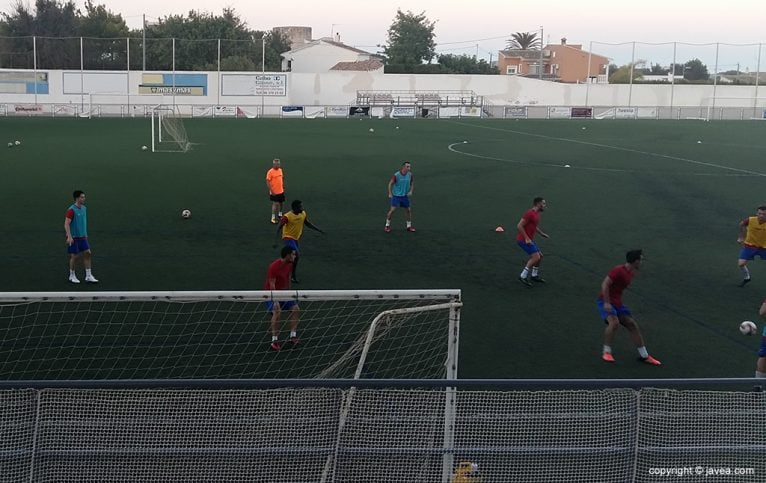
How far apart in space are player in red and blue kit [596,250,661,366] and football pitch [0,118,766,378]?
26 cm

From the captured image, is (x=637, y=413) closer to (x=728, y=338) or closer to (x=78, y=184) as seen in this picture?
(x=728, y=338)

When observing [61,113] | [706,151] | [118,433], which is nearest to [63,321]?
[118,433]

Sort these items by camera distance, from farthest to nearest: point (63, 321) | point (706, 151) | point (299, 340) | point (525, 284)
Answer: point (706, 151)
point (525, 284)
point (63, 321)
point (299, 340)

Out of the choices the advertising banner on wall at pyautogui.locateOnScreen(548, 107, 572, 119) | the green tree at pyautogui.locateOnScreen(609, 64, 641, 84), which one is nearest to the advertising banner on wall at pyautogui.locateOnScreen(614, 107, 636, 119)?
the advertising banner on wall at pyautogui.locateOnScreen(548, 107, 572, 119)

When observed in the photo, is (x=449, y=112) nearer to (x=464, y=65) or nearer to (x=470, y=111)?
(x=470, y=111)

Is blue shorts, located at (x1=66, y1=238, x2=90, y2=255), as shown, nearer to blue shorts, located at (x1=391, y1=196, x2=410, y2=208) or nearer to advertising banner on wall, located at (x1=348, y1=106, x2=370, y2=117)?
blue shorts, located at (x1=391, y1=196, x2=410, y2=208)

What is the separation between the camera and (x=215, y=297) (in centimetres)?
764

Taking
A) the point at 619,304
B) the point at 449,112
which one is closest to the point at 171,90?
the point at 449,112

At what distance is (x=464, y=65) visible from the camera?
317 ft

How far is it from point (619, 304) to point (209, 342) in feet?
18.6

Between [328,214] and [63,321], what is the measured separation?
11561 millimetres

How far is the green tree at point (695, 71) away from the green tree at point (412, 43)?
96.1ft

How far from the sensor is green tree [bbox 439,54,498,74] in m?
95.6

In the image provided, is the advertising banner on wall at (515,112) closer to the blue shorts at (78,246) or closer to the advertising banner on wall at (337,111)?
the advertising banner on wall at (337,111)
